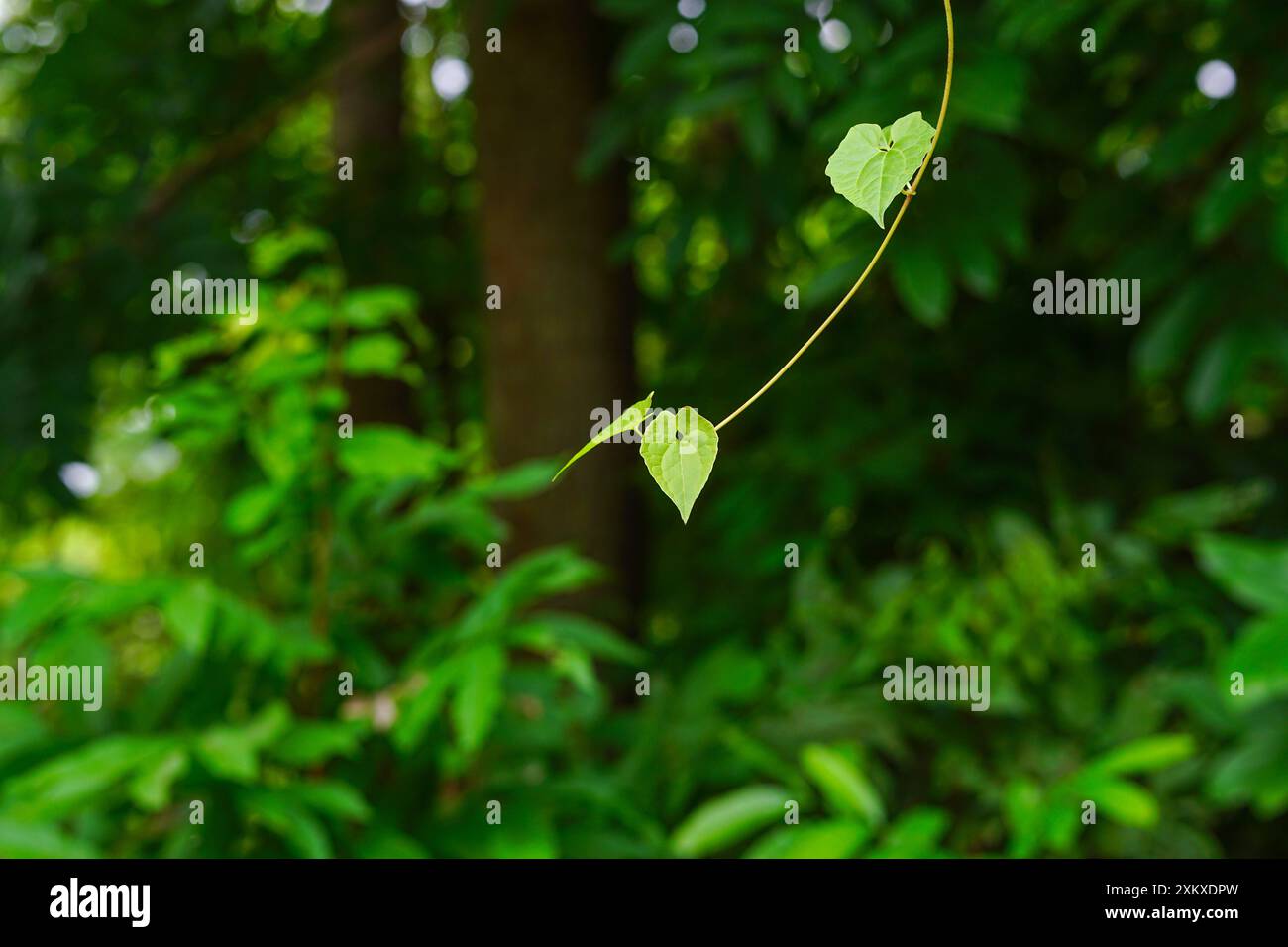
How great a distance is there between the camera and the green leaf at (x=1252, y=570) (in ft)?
6.06

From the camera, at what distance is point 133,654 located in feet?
10.2

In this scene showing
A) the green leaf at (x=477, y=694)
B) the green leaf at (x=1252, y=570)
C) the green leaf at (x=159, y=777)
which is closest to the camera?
the green leaf at (x=159, y=777)

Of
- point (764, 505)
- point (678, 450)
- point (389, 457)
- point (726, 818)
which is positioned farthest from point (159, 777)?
point (764, 505)

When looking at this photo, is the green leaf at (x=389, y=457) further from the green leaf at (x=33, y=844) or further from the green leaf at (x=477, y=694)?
the green leaf at (x=33, y=844)

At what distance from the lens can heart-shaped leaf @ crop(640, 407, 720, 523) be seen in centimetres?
54

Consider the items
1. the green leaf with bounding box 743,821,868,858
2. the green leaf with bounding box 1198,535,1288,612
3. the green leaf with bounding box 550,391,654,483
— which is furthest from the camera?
the green leaf with bounding box 1198,535,1288,612

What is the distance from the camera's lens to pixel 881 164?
56 centimetres

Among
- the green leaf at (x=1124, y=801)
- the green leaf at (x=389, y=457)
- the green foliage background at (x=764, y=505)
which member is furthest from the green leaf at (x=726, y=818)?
the green leaf at (x=389, y=457)

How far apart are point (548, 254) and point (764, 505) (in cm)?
93

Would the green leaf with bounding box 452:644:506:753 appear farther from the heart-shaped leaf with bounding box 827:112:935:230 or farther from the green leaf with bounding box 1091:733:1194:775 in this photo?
the heart-shaped leaf with bounding box 827:112:935:230

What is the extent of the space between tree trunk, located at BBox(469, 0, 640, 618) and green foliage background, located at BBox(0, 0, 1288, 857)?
0.46 feet

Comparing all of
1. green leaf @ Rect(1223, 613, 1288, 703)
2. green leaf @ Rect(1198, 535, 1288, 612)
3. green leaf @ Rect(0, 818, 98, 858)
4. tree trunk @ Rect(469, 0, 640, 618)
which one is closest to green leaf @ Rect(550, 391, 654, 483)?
green leaf @ Rect(0, 818, 98, 858)

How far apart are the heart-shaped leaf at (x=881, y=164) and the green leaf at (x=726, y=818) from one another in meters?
1.43
